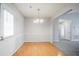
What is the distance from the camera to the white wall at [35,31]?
523 cm

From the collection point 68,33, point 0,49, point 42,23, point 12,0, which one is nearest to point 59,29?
point 68,33

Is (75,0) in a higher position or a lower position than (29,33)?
higher

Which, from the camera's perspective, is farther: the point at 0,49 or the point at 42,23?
the point at 42,23

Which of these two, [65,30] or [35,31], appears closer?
[35,31]

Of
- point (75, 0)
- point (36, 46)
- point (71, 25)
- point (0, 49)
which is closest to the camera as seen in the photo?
point (75, 0)

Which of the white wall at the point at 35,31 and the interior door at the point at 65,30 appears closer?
the white wall at the point at 35,31

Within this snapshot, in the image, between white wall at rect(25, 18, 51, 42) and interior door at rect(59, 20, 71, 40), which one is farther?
interior door at rect(59, 20, 71, 40)

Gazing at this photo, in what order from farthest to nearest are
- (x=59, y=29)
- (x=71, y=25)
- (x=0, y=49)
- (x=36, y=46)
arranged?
(x=59, y=29), (x=71, y=25), (x=36, y=46), (x=0, y=49)

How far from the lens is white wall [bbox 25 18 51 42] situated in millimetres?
5230

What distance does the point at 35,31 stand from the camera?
209 inches

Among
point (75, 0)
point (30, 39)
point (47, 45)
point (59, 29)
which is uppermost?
point (75, 0)

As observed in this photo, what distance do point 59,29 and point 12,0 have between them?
15.8ft

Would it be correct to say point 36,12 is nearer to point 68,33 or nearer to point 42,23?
point 42,23

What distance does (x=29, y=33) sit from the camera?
17.1 ft
